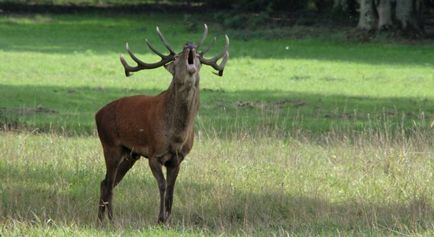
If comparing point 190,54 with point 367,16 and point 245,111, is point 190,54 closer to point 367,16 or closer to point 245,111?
point 245,111

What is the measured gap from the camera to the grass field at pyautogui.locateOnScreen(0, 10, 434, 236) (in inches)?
462

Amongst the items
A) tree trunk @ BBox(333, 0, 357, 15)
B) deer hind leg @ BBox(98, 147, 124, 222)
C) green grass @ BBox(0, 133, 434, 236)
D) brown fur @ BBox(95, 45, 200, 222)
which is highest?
brown fur @ BBox(95, 45, 200, 222)

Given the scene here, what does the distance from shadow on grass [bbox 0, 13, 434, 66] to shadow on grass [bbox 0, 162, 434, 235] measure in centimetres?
1999

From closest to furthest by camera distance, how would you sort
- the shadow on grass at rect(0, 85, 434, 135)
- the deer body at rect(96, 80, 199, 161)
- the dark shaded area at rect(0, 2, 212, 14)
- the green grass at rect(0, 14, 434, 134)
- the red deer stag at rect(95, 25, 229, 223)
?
the red deer stag at rect(95, 25, 229, 223) < the deer body at rect(96, 80, 199, 161) < the shadow on grass at rect(0, 85, 434, 135) < the green grass at rect(0, 14, 434, 134) < the dark shaded area at rect(0, 2, 212, 14)

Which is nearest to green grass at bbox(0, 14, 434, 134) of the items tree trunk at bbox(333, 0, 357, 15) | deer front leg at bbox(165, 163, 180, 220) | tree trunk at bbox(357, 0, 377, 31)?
tree trunk at bbox(357, 0, 377, 31)

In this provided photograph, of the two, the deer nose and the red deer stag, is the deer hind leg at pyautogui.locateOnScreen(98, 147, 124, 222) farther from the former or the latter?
the deer nose

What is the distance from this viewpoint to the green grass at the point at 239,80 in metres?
19.9

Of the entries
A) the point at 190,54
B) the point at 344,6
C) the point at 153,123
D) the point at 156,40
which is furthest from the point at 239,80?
the point at 344,6

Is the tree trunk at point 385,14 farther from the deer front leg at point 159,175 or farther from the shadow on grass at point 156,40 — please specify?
the deer front leg at point 159,175

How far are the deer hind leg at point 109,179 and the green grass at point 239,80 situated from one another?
5859mm

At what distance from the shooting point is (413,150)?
14.8 meters

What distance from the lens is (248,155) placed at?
49.0 ft

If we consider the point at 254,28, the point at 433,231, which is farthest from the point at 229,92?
the point at 254,28

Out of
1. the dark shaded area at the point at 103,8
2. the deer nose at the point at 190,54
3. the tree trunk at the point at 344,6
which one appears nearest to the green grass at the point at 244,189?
the deer nose at the point at 190,54
